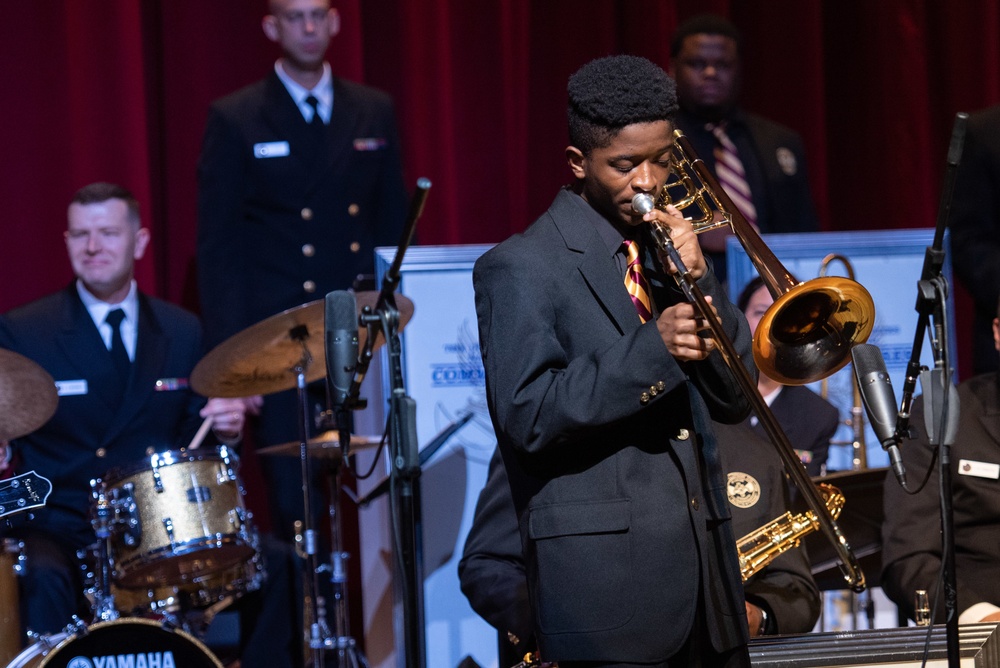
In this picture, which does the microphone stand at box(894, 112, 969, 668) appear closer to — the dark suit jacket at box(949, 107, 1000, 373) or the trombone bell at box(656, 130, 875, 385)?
the trombone bell at box(656, 130, 875, 385)

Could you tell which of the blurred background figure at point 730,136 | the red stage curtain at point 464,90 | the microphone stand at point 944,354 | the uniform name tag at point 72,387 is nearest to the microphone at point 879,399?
the microphone stand at point 944,354

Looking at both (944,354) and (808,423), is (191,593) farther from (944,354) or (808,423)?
(944,354)

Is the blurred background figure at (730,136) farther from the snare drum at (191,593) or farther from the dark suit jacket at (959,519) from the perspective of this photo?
the snare drum at (191,593)

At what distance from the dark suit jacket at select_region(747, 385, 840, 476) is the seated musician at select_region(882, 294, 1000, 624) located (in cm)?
56

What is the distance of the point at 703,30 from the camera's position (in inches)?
206

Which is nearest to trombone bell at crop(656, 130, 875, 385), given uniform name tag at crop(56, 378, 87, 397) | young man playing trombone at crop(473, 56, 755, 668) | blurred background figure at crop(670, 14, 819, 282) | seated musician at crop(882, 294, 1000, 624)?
young man playing trombone at crop(473, 56, 755, 668)

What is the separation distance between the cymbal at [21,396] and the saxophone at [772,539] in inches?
81.4

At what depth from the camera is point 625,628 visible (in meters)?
2.18

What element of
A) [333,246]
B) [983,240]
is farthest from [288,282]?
[983,240]

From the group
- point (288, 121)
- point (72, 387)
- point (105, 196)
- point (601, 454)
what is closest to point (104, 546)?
point (72, 387)

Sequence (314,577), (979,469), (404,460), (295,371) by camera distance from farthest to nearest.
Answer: (295,371), (314,577), (979,469), (404,460)

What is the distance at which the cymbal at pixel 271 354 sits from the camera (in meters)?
4.12

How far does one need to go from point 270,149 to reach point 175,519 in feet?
5.08

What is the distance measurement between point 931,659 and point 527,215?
133 inches
